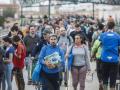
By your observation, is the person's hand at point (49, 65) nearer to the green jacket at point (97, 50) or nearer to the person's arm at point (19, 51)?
the green jacket at point (97, 50)

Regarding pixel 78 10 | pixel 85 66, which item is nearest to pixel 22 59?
pixel 85 66

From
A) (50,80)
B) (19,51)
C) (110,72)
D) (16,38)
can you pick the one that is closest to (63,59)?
(50,80)

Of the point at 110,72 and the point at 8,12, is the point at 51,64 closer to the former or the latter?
the point at 110,72

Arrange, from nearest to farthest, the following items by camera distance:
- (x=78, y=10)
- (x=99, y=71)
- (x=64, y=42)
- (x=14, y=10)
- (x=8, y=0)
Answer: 1. (x=99, y=71)
2. (x=64, y=42)
3. (x=78, y=10)
4. (x=14, y=10)
5. (x=8, y=0)

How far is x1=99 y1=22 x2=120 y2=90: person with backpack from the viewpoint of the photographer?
12.8m

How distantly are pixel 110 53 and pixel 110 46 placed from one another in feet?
0.54

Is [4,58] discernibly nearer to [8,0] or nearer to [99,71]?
[99,71]

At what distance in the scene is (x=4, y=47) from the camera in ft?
46.4

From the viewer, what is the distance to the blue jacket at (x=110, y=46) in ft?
42.0

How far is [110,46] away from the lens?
42.1 feet

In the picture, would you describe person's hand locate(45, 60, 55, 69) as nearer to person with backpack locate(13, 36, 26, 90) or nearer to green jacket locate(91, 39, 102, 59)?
green jacket locate(91, 39, 102, 59)

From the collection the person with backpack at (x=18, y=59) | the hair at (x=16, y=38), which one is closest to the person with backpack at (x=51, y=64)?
the hair at (x=16, y=38)

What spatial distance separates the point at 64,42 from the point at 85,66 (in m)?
2.92

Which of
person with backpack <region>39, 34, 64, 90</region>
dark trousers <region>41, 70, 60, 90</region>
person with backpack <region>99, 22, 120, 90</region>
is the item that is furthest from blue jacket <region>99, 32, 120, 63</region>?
dark trousers <region>41, 70, 60, 90</region>
